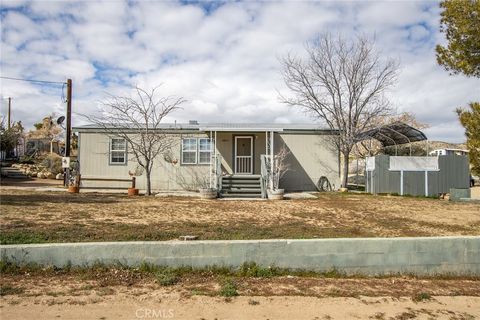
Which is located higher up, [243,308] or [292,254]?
[292,254]

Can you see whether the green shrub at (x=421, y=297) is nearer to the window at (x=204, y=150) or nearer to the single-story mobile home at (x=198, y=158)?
the single-story mobile home at (x=198, y=158)

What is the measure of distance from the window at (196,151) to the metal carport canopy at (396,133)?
7063mm

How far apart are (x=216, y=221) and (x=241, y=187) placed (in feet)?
21.4

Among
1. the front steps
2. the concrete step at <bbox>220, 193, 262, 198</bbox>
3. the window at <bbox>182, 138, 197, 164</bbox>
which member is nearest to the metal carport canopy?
the front steps

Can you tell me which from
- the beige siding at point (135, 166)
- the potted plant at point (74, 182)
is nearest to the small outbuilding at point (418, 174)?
the beige siding at point (135, 166)

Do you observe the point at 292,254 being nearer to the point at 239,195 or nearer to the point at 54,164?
the point at 239,195

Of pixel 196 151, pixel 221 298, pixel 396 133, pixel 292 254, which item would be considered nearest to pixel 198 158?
pixel 196 151

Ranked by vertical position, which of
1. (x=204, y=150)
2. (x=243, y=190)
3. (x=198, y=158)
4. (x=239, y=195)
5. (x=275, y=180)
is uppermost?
(x=204, y=150)

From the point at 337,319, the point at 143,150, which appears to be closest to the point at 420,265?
the point at 337,319

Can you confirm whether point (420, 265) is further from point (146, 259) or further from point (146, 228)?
point (146, 228)

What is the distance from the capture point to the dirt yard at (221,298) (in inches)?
163

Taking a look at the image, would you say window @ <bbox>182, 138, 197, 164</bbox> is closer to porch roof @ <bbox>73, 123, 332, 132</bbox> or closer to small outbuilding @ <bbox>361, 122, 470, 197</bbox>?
porch roof @ <bbox>73, 123, 332, 132</bbox>

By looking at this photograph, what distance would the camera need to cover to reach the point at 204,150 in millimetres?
17047

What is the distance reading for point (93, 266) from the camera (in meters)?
5.32
